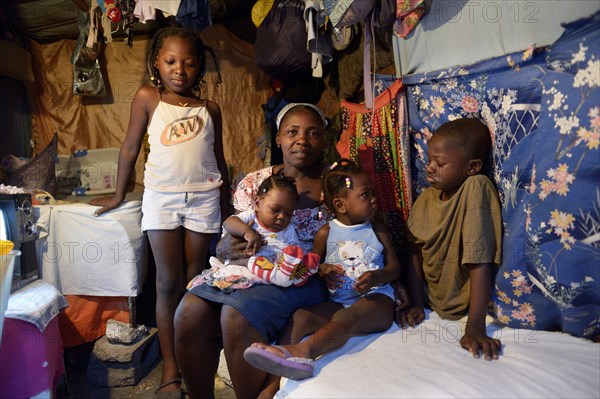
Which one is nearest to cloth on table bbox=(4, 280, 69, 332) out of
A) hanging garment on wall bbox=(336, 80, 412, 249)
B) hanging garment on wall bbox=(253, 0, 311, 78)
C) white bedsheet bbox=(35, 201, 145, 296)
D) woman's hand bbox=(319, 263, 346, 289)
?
white bedsheet bbox=(35, 201, 145, 296)

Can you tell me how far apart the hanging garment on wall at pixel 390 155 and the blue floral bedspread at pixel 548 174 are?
415 millimetres

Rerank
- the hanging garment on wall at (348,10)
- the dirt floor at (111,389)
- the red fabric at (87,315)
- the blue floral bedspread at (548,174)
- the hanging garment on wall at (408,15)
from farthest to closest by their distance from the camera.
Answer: the red fabric at (87,315) < the dirt floor at (111,389) < the hanging garment on wall at (348,10) < the hanging garment on wall at (408,15) < the blue floral bedspread at (548,174)

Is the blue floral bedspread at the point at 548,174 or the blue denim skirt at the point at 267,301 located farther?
the blue denim skirt at the point at 267,301

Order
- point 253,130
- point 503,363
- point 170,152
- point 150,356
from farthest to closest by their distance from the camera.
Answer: point 253,130
point 150,356
point 170,152
point 503,363

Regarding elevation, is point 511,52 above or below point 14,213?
above

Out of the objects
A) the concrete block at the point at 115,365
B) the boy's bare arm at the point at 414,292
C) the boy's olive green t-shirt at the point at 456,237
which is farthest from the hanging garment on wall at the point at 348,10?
the concrete block at the point at 115,365

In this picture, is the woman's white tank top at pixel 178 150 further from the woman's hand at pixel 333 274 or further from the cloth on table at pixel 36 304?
the woman's hand at pixel 333 274

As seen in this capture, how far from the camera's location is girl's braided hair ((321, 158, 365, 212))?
1.81 metres

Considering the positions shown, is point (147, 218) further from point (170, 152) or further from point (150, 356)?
point (150, 356)

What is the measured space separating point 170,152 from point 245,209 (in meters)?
0.57

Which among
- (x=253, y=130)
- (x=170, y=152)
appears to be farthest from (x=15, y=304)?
(x=253, y=130)

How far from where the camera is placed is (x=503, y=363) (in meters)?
1.37

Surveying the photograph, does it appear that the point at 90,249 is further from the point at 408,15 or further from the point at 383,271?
the point at 408,15

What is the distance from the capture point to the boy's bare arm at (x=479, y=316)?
57.0 inches
